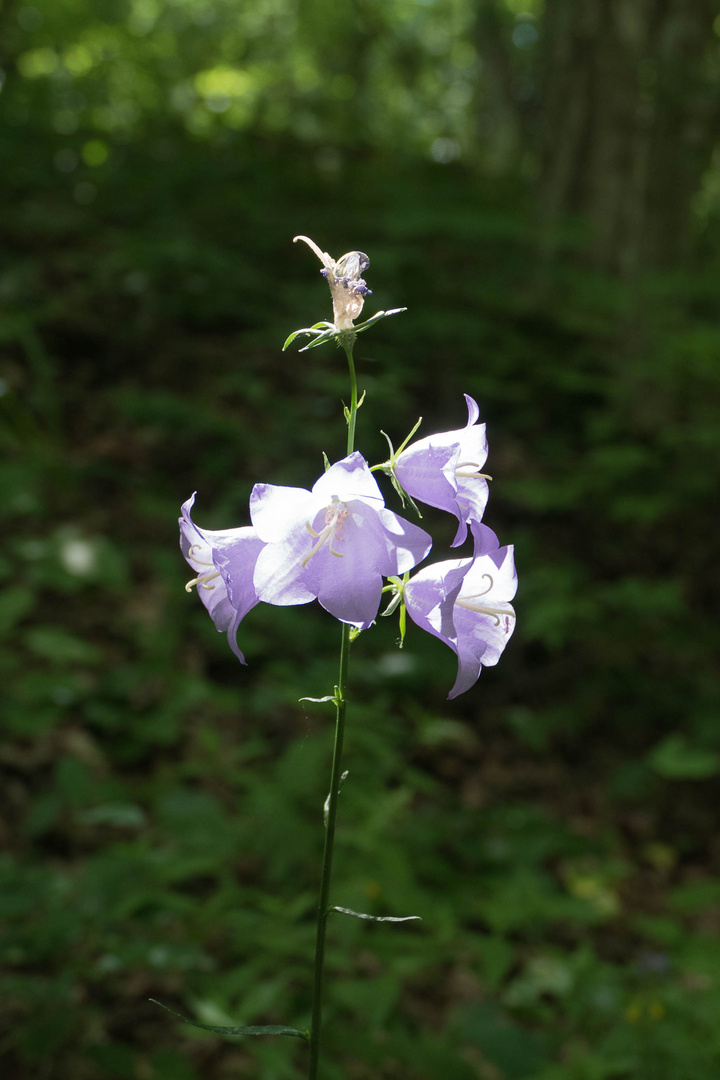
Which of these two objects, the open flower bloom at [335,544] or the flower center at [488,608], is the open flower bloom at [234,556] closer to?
the open flower bloom at [335,544]

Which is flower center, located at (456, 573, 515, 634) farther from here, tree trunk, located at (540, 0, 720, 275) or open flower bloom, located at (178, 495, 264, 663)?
tree trunk, located at (540, 0, 720, 275)

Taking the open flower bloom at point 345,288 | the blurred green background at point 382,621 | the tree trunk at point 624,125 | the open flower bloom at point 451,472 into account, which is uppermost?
the tree trunk at point 624,125

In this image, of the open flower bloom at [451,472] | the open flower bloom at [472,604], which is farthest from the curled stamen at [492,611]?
the open flower bloom at [451,472]

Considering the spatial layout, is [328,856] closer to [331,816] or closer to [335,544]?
[331,816]

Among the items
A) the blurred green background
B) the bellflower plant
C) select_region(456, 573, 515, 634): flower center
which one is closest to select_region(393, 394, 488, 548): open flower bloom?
the bellflower plant

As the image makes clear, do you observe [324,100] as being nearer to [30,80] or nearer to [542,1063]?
[30,80]

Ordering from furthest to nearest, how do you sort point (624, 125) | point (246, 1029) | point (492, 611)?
point (624, 125) → point (492, 611) → point (246, 1029)

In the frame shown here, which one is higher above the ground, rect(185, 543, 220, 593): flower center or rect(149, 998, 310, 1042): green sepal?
rect(185, 543, 220, 593): flower center

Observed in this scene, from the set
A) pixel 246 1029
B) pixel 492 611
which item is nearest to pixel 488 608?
pixel 492 611
